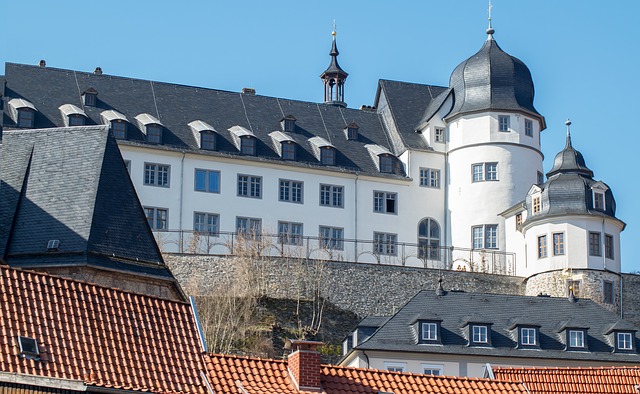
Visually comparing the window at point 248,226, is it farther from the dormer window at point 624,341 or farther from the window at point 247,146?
the dormer window at point 624,341

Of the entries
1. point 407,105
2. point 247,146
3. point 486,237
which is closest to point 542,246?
point 486,237

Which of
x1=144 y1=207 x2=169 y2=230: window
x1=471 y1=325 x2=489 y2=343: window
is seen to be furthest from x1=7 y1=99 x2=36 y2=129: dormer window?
x1=471 y1=325 x2=489 y2=343: window

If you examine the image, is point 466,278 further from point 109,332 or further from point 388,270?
point 109,332

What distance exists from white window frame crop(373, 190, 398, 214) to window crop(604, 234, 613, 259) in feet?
32.7

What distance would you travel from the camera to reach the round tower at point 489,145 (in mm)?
72812

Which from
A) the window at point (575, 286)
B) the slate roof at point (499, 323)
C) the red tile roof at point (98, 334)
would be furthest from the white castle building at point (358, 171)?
the red tile roof at point (98, 334)

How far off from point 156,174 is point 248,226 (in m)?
4.59

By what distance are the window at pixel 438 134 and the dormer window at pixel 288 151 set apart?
7188 mm

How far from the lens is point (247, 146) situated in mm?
72250

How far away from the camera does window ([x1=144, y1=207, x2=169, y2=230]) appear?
67625 millimetres

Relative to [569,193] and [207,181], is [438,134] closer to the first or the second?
[569,193]

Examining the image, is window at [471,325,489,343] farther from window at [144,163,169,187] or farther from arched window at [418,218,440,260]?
window at [144,163,169,187]

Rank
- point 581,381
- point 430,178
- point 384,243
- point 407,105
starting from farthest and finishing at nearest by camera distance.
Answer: point 407,105
point 430,178
point 384,243
point 581,381

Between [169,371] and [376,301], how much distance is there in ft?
129
